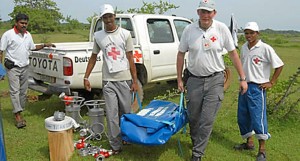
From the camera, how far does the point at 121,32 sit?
13.6 ft

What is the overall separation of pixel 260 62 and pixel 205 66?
778 millimetres

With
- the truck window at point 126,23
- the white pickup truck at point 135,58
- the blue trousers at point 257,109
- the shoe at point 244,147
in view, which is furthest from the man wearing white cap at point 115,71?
the truck window at point 126,23

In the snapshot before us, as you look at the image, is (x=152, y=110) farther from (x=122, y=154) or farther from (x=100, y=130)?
(x=100, y=130)

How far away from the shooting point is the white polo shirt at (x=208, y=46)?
12.2 ft

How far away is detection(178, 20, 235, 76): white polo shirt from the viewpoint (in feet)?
12.2

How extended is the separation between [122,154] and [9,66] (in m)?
2.42

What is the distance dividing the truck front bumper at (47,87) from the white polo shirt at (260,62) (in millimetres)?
2880

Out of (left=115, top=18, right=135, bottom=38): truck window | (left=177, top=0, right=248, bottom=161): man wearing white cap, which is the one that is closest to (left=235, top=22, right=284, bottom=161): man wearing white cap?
(left=177, top=0, right=248, bottom=161): man wearing white cap

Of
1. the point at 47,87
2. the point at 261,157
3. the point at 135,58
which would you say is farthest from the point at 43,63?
the point at 261,157

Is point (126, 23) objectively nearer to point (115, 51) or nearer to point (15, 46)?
point (15, 46)

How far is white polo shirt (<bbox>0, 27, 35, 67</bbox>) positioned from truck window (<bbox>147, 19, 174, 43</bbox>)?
2.54m

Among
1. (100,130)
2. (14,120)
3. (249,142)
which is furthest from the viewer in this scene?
(14,120)

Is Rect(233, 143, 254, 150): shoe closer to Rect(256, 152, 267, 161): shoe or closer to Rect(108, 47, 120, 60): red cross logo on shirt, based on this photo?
Rect(256, 152, 267, 161): shoe

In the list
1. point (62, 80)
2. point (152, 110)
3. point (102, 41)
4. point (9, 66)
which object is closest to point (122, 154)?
point (152, 110)
